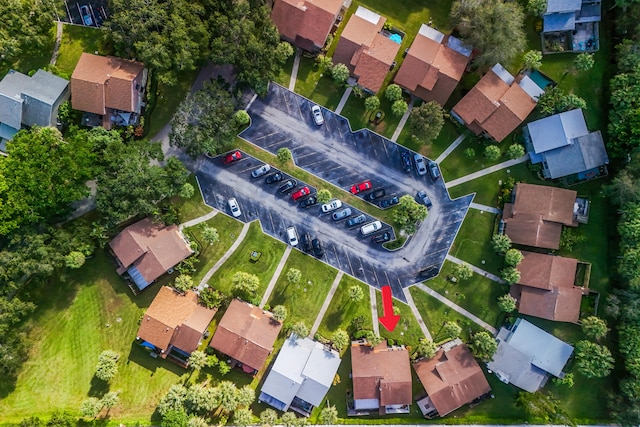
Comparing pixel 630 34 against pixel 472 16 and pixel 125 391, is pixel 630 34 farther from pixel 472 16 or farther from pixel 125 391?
pixel 125 391

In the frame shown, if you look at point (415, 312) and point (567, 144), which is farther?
point (415, 312)

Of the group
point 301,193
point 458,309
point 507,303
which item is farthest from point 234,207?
point 507,303

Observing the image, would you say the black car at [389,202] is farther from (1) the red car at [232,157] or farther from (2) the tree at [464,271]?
(1) the red car at [232,157]

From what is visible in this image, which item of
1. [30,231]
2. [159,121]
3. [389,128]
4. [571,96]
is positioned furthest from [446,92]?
[30,231]

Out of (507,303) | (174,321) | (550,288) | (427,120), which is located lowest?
(174,321)

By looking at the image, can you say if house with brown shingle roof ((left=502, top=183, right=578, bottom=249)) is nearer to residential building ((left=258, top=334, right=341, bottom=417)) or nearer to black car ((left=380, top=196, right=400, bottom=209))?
black car ((left=380, top=196, right=400, bottom=209))

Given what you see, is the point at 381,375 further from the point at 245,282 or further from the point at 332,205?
the point at 332,205

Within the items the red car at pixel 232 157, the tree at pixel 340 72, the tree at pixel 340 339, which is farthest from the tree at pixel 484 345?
the red car at pixel 232 157
